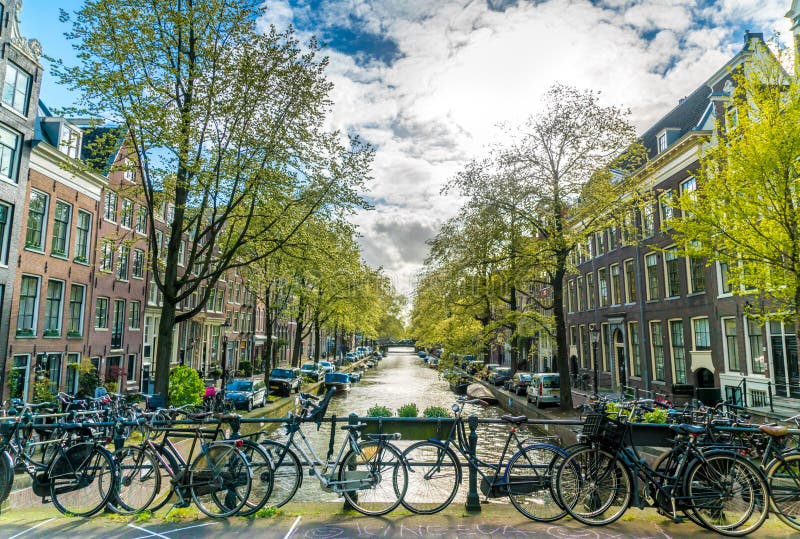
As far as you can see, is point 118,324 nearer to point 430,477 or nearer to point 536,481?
point 430,477

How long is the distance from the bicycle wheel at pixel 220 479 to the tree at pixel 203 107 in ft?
29.7

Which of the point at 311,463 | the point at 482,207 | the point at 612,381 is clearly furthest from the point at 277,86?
the point at 612,381

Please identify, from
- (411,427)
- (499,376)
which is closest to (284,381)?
(499,376)

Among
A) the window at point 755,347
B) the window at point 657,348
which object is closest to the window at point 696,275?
the window at point 755,347

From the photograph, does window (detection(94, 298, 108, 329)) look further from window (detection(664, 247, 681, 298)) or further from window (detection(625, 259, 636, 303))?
window (detection(625, 259, 636, 303))

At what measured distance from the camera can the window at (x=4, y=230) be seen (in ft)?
59.6

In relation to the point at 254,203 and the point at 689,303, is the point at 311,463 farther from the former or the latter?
the point at 689,303

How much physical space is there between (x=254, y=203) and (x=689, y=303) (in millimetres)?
20905

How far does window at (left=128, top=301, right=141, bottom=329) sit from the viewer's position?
28.2 meters

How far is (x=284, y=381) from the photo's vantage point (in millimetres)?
27609

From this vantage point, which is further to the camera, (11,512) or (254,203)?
(254,203)

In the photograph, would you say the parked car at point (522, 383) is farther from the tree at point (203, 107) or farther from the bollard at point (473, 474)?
the bollard at point (473, 474)

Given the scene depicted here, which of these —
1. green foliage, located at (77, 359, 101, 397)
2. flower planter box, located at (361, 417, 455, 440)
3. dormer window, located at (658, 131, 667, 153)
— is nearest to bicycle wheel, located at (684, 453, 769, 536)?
flower planter box, located at (361, 417, 455, 440)

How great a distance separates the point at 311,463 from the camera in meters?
5.60
